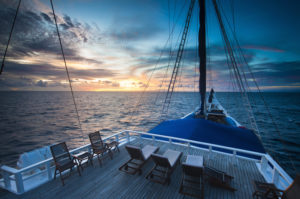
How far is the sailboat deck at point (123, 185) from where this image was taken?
352cm

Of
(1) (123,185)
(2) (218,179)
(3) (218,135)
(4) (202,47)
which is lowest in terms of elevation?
(1) (123,185)

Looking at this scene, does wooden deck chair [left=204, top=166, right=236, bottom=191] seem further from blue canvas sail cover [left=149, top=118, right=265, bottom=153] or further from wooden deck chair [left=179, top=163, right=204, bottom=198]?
blue canvas sail cover [left=149, top=118, right=265, bottom=153]

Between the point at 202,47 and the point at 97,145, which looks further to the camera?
the point at 202,47

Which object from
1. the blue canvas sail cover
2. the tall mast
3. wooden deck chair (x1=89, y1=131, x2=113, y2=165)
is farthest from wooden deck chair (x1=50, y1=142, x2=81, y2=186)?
the tall mast

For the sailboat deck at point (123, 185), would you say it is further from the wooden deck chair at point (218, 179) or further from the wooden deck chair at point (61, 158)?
the wooden deck chair at point (61, 158)

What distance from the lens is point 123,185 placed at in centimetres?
392

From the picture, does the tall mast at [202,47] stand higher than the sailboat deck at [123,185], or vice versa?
the tall mast at [202,47]

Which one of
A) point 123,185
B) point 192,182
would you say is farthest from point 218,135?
point 123,185

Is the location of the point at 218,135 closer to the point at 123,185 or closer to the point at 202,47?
Answer: the point at 123,185

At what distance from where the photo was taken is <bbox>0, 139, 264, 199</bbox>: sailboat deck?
11.6 feet

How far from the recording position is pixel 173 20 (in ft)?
27.0

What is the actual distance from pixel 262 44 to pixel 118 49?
1609cm

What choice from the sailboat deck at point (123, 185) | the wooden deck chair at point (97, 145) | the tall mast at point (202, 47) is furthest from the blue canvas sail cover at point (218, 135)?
the wooden deck chair at point (97, 145)

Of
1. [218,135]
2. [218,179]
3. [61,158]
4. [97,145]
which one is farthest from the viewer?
[218,135]
